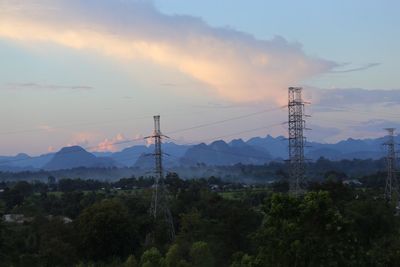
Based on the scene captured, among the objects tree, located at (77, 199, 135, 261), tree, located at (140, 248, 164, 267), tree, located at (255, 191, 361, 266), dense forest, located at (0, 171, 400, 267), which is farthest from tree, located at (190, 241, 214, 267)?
tree, located at (255, 191, 361, 266)

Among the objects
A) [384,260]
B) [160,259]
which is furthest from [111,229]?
[384,260]

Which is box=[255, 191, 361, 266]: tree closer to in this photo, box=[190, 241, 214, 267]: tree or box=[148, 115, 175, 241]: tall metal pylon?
box=[190, 241, 214, 267]: tree

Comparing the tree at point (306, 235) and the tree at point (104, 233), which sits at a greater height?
the tree at point (306, 235)

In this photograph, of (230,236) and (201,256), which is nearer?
(201,256)

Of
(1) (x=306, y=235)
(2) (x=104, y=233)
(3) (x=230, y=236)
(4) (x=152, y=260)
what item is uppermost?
(1) (x=306, y=235)

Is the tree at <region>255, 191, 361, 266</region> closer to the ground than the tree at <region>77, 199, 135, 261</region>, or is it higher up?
higher up

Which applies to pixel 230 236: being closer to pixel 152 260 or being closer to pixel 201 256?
pixel 201 256

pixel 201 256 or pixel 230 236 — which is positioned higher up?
pixel 230 236

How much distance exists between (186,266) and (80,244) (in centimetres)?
1088

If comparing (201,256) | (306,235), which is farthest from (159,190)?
(306,235)

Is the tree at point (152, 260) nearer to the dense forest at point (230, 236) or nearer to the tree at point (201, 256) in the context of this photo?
the dense forest at point (230, 236)

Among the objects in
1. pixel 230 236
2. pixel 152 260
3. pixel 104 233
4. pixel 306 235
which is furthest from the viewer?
pixel 230 236

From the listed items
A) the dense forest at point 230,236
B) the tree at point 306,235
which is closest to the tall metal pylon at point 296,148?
the dense forest at point 230,236

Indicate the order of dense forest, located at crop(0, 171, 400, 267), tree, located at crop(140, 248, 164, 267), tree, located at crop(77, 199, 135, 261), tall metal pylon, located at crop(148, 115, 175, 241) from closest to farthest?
dense forest, located at crop(0, 171, 400, 267) < tree, located at crop(140, 248, 164, 267) < tree, located at crop(77, 199, 135, 261) < tall metal pylon, located at crop(148, 115, 175, 241)
